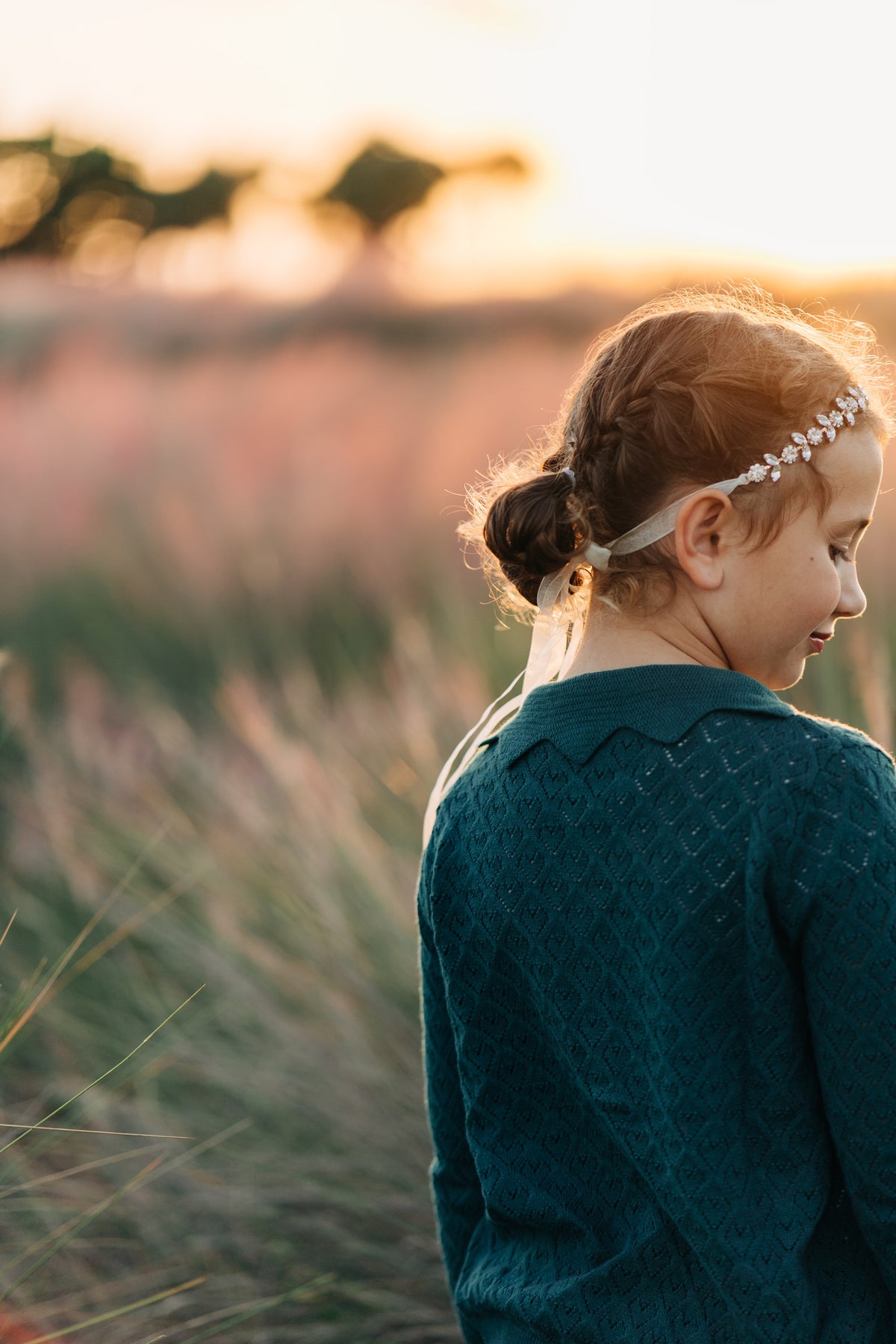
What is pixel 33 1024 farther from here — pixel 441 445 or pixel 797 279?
pixel 797 279

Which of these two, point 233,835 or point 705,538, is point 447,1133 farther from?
point 233,835

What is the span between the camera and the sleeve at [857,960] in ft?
3.46

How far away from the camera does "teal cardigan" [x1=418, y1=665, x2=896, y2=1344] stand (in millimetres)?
1068

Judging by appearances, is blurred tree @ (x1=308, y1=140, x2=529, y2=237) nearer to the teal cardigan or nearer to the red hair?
the red hair

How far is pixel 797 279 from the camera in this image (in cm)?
1042

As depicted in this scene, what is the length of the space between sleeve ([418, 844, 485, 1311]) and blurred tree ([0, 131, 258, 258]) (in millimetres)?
15680

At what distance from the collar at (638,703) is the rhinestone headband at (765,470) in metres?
0.12

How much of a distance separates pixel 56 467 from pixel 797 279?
19.9 ft

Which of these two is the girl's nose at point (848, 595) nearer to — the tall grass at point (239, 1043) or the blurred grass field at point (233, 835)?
the blurred grass field at point (233, 835)

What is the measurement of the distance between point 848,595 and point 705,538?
0.16 meters

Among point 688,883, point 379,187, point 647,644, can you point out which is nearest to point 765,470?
point 647,644

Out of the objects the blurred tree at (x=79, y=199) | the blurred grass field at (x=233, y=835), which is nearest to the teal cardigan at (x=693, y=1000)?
the blurred grass field at (x=233, y=835)

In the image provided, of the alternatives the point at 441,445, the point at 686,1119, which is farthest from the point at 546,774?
the point at 441,445

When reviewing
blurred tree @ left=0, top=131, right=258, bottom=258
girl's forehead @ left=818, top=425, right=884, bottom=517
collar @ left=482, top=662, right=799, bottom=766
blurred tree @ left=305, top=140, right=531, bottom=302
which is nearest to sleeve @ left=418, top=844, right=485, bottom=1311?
collar @ left=482, top=662, right=799, bottom=766
